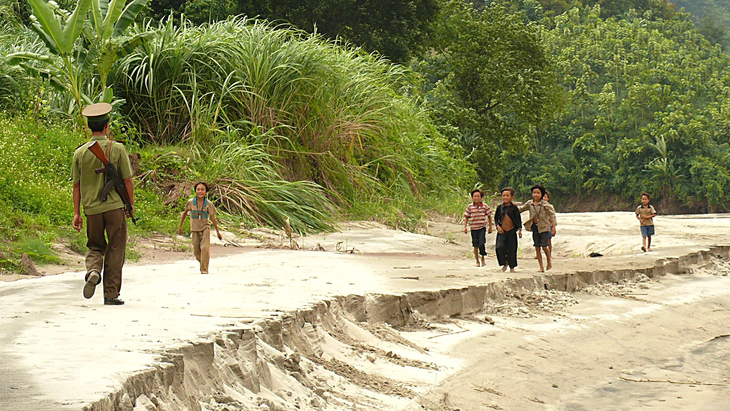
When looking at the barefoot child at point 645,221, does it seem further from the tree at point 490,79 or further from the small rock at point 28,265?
the tree at point 490,79

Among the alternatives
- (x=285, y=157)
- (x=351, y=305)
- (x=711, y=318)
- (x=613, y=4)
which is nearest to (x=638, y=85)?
(x=613, y=4)

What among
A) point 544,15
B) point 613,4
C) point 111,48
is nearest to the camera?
point 111,48

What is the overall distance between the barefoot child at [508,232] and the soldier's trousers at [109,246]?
5604mm

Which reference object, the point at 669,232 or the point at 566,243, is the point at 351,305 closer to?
the point at 566,243

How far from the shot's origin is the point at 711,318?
9.59 meters

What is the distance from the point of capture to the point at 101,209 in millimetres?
5457

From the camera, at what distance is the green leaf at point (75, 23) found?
41.1 feet

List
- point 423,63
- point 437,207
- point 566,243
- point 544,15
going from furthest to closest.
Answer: point 544,15 → point 423,63 → point 437,207 → point 566,243

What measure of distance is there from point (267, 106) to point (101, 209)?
10.4m

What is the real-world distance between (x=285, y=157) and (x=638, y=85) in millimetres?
43000

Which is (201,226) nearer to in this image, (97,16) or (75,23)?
(75,23)

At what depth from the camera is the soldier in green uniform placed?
5.47 metres

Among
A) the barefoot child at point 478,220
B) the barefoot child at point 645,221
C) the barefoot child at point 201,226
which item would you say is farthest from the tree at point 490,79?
the barefoot child at point 201,226

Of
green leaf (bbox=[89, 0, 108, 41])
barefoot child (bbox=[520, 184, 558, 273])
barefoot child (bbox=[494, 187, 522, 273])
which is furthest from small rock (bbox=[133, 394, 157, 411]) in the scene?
green leaf (bbox=[89, 0, 108, 41])
